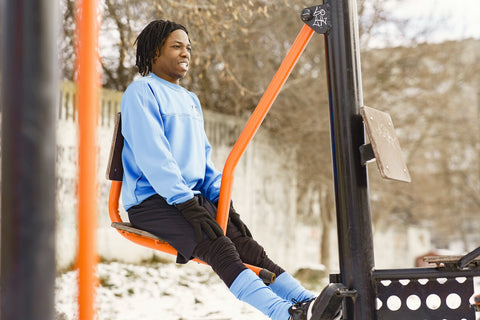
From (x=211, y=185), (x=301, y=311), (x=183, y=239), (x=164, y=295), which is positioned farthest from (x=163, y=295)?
(x=301, y=311)

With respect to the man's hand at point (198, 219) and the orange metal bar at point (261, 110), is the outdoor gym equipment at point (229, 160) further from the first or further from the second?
the man's hand at point (198, 219)

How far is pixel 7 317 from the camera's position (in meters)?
0.48

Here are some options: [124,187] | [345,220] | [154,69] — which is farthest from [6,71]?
[154,69]

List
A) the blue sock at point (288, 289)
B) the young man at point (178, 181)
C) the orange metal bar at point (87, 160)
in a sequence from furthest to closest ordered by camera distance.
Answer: the blue sock at point (288, 289)
the young man at point (178, 181)
the orange metal bar at point (87, 160)

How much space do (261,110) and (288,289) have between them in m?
0.61

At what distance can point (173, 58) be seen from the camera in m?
2.08

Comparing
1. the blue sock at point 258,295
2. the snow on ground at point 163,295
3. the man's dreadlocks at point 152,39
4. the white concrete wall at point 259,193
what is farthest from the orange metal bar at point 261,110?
the white concrete wall at point 259,193

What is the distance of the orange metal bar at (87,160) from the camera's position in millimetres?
455

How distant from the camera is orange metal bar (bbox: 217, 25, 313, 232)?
1.76m

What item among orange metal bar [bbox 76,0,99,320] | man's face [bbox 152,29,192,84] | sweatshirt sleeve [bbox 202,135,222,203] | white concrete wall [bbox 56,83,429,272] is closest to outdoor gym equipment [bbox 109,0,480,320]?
sweatshirt sleeve [bbox 202,135,222,203]

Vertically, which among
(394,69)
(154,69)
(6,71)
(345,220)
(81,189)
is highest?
(394,69)

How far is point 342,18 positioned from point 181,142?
0.69 m

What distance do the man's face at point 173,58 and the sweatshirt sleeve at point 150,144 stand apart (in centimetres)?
18

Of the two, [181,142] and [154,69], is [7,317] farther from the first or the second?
[154,69]
